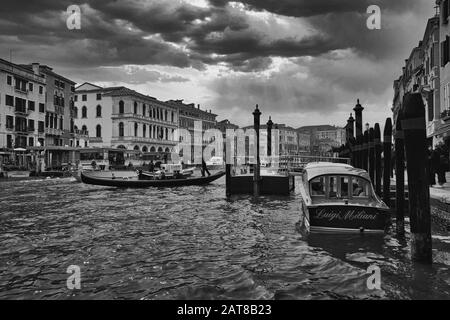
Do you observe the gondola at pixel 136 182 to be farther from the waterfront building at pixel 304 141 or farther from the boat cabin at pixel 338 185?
the waterfront building at pixel 304 141

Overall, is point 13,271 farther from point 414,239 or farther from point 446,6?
point 446,6

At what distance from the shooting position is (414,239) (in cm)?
788

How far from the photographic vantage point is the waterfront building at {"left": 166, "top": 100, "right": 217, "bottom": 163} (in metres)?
88.8

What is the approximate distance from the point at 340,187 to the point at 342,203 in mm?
1138

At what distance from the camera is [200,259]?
29.3 ft

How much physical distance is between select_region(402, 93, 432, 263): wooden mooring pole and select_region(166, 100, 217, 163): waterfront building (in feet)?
251

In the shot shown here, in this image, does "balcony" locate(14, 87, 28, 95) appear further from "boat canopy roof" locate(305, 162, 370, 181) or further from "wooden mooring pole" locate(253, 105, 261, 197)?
"boat canopy roof" locate(305, 162, 370, 181)

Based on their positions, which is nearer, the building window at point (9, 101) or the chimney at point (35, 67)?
the building window at point (9, 101)

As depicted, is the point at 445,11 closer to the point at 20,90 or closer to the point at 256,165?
the point at 256,165

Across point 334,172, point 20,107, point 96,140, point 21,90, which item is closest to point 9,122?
point 20,107

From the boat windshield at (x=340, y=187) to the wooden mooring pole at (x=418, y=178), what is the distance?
3476 millimetres

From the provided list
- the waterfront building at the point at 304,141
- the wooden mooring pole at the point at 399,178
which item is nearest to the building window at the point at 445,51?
the wooden mooring pole at the point at 399,178

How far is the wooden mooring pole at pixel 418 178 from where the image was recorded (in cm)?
746

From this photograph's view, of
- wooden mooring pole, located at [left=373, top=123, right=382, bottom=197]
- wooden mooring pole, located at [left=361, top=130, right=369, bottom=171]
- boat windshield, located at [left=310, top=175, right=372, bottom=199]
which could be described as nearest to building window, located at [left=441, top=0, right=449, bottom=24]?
wooden mooring pole, located at [left=361, top=130, right=369, bottom=171]
